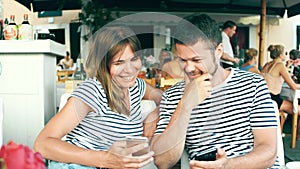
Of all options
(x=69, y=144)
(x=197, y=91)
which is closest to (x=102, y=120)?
(x=69, y=144)

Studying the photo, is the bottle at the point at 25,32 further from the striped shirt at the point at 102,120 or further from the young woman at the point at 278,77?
the young woman at the point at 278,77

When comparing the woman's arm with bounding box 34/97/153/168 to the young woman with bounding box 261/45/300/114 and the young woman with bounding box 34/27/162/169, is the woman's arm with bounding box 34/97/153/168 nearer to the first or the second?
the young woman with bounding box 34/27/162/169

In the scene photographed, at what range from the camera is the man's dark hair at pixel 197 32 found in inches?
38.0

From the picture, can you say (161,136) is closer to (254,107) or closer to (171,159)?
(171,159)

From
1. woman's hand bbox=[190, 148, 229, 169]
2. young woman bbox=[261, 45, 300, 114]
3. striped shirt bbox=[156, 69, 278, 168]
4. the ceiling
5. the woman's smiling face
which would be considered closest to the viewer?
the woman's smiling face

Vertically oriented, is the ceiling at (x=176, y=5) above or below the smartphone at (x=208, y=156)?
above

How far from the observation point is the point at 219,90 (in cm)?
130

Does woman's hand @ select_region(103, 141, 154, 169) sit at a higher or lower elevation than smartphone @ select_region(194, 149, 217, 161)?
higher

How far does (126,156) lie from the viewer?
114 cm

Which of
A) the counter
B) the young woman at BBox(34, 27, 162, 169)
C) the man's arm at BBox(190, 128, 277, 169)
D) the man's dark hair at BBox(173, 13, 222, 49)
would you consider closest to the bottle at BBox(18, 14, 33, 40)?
the counter

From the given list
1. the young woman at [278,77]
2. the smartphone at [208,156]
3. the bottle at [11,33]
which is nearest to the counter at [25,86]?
the bottle at [11,33]

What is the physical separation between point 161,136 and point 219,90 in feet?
0.98

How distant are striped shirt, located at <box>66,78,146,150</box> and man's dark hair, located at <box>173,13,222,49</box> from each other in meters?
0.31

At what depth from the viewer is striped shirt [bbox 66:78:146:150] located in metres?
1.29
